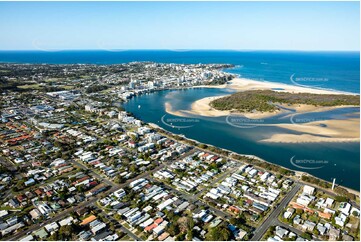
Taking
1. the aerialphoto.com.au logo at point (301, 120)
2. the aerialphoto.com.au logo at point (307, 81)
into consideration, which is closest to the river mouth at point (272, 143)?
the aerialphoto.com.au logo at point (301, 120)

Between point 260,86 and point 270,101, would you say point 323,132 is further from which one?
point 260,86

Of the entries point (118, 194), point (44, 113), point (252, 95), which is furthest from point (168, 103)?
point (118, 194)

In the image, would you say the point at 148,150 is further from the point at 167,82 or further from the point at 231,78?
the point at 231,78

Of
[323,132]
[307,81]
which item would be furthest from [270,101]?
[307,81]

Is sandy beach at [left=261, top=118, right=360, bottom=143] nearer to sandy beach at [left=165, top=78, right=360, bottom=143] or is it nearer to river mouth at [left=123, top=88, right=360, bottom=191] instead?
sandy beach at [left=165, top=78, right=360, bottom=143]

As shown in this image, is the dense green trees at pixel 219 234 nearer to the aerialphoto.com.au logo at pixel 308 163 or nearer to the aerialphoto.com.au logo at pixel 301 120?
the aerialphoto.com.au logo at pixel 308 163

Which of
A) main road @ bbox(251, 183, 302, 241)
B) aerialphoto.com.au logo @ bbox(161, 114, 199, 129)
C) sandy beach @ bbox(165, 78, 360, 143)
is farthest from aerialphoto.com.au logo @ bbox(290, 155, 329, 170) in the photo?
aerialphoto.com.au logo @ bbox(161, 114, 199, 129)

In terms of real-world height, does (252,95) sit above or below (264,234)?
above
